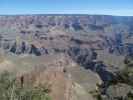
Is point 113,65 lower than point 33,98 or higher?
lower

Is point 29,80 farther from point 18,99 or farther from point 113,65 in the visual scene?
point 113,65

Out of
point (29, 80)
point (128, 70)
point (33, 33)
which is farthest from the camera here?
point (33, 33)

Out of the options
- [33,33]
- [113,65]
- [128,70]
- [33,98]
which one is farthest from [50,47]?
[33,98]

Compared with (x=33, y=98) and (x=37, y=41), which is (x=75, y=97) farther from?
(x=37, y=41)

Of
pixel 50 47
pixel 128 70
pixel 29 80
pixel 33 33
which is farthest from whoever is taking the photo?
pixel 33 33

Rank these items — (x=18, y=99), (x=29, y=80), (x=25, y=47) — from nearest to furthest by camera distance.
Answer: (x=18, y=99) → (x=29, y=80) → (x=25, y=47)

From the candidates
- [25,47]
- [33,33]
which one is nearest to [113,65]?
[25,47]

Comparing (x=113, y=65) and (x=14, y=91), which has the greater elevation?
(x=14, y=91)

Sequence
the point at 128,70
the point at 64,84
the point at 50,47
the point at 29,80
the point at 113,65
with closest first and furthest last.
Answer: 1. the point at 29,80
2. the point at 64,84
3. the point at 128,70
4. the point at 113,65
5. the point at 50,47

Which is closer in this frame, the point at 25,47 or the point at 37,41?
the point at 25,47
